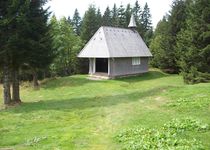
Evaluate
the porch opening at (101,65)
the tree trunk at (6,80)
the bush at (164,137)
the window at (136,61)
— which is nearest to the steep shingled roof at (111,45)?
the window at (136,61)

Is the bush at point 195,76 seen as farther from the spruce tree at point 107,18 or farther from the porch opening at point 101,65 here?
the spruce tree at point 107,18

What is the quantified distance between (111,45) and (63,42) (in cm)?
1062

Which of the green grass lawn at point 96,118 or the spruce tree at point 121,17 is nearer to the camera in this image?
the green grass lawn at point 96,118

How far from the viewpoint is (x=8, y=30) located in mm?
19062

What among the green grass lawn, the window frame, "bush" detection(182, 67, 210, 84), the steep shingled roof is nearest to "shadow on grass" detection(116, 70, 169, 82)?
the window frame

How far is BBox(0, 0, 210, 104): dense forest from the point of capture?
Result: 18844mm

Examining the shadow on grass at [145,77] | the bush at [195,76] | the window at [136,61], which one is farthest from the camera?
the window at [136,61]

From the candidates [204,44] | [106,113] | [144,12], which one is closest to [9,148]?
[106,113]

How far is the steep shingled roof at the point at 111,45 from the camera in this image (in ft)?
122

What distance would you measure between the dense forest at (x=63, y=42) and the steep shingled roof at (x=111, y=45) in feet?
13.0

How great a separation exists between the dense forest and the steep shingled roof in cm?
397

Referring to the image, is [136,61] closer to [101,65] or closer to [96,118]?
[101,65]

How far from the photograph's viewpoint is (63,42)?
151ft

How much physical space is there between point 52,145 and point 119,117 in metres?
4.57
